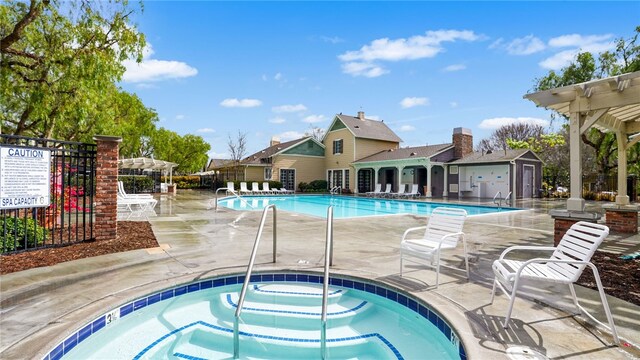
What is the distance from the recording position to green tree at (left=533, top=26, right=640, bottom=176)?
57.8 feet

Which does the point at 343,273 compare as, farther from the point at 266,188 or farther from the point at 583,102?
the point at 266,188

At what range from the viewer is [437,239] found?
16.3ft

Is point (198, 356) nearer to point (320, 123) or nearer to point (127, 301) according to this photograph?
point (127, 301)

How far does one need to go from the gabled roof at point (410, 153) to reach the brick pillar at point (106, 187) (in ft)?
65.4

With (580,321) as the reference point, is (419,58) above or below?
above

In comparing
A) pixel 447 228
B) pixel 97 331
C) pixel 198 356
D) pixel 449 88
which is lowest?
pixel 198 356

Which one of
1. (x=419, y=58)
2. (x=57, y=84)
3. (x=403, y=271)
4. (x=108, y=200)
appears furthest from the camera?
(x=419, y=58)

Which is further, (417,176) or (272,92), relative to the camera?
(272,92)

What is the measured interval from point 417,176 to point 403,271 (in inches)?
871

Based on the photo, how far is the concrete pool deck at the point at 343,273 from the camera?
2.76m

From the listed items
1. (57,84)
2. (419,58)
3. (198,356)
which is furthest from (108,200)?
(419,58)

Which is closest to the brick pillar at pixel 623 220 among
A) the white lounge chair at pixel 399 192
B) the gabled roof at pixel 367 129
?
the white lounge chair at pixel 399 192

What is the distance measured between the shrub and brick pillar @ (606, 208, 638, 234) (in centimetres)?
1293

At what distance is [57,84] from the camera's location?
23.6ft
